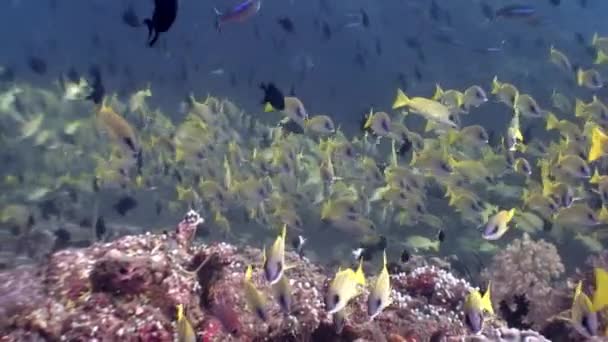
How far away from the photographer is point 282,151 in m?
10.9

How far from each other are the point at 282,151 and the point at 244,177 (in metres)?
2.02

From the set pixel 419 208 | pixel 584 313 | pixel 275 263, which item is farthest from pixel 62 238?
pixel 584 313

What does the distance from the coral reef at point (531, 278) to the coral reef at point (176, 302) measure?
8.11ft

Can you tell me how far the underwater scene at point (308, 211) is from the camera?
14.8ft

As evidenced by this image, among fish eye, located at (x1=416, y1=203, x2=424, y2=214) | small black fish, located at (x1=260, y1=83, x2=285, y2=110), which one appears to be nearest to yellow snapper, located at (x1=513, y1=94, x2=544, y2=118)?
fish eye, located at (x1=416, y1=203, x2=424, y2=214)

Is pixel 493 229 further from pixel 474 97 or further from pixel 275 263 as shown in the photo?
pixel 474 97

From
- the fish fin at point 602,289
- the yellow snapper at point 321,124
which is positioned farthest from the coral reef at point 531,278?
the fish fin at point 602,289

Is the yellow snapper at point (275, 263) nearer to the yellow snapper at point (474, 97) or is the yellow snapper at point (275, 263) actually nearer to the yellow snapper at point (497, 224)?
the yellow snapper at point (497, 224)

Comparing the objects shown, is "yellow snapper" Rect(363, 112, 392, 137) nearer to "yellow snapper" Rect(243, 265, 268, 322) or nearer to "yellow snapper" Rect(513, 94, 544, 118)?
"yellow snapper" Rect(513, 94, 544, 118)

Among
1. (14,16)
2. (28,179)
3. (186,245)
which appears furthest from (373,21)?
(14,16)

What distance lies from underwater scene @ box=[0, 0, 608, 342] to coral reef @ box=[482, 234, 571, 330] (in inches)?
1.3

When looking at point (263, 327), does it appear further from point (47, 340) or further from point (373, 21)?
point (373, 21)

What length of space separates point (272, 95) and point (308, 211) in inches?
346

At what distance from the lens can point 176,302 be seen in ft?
15.1
